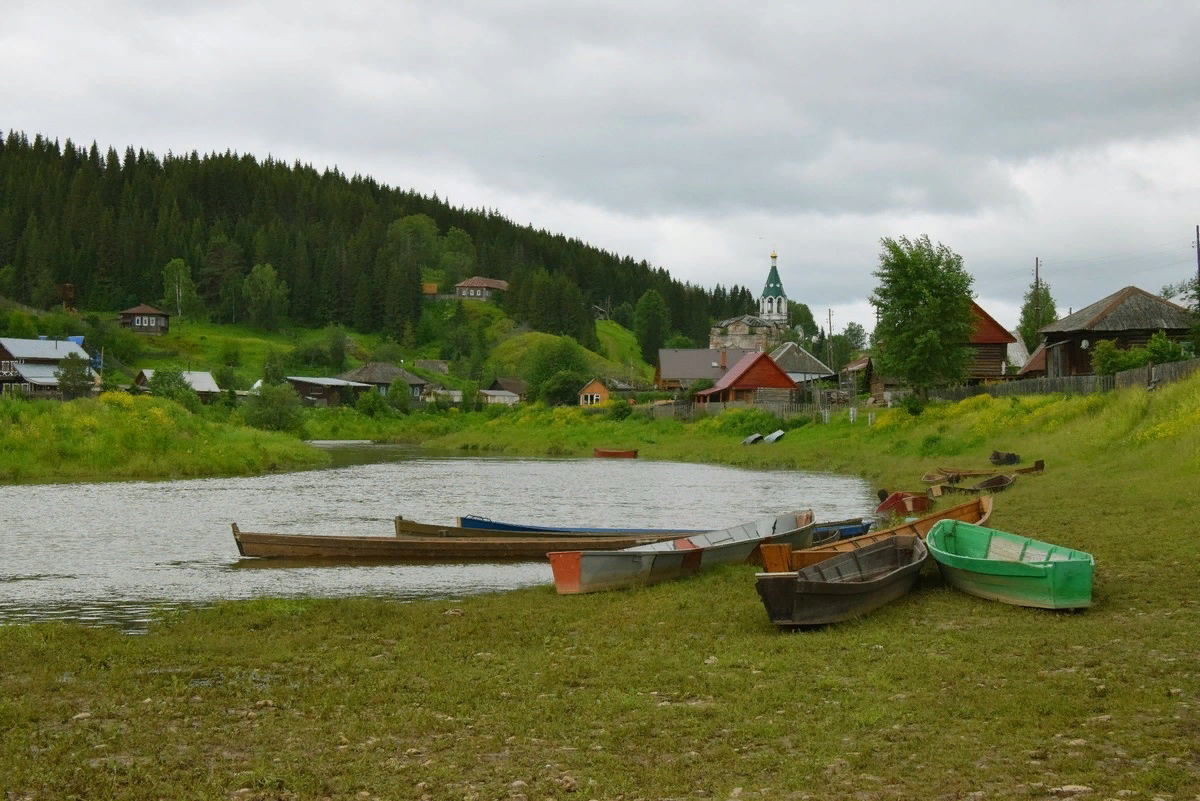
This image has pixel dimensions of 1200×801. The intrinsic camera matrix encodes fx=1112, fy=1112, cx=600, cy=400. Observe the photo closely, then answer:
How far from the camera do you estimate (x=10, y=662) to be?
14.9 metres

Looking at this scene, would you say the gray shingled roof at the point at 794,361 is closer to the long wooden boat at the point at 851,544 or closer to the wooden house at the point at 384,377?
the wooden house at the point at 384,377

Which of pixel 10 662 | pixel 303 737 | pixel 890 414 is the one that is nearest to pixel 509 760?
pixel 303 737

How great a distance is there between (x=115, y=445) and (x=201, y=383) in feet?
232

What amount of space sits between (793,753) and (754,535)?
14.3m

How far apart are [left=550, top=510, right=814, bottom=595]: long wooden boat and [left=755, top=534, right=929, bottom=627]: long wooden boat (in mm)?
4239

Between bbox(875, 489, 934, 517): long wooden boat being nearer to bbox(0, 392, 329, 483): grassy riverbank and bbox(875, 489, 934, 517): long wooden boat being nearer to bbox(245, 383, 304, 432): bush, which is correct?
bbox(0, 392, 329, 483): grassy riverbank

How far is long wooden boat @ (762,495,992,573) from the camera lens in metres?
18.0

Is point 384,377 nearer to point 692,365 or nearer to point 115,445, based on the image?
point 692,365

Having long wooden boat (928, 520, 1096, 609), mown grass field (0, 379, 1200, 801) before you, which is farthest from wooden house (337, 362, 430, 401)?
mown grass field (0, 379, 1200, 801)

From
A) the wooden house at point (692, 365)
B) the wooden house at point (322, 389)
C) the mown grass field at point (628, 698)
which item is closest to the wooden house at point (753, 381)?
the wooden house at point (692, 365)

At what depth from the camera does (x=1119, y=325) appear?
2394 inches

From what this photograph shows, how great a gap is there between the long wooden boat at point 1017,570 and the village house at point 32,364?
102m

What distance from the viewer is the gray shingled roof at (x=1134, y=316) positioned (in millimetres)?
59906

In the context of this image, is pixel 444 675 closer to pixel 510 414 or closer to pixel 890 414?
pixel 890 414
